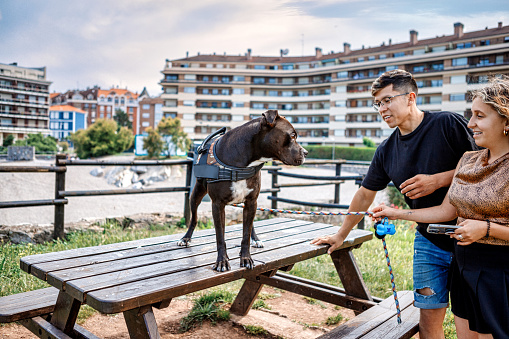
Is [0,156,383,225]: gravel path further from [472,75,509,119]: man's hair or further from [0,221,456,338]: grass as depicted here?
[472,75,509,119]: man's hair

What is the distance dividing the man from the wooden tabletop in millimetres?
725

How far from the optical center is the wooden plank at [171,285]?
1573 millimetres

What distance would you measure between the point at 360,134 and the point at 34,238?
44.2m

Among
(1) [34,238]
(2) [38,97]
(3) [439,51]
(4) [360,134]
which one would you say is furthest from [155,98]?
(1) [34,238]

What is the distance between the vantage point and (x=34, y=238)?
503 cm

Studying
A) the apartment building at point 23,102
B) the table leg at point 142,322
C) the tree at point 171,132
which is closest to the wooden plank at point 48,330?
the table leg at point 142,322

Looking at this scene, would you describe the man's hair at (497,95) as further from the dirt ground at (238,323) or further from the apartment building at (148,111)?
the apartment building at (148,111)

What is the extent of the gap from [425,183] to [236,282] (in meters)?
2.60

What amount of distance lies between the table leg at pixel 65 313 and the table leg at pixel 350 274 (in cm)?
192

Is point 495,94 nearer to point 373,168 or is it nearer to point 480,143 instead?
point 480,143

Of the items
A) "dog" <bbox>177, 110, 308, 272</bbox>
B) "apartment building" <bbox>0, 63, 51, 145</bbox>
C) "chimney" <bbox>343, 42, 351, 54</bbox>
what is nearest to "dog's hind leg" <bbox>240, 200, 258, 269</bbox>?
"dog" <bbox>177, 110, 308, 272</bbox>

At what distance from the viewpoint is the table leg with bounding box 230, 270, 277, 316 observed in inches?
131

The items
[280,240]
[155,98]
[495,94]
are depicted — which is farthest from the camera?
[155,98]

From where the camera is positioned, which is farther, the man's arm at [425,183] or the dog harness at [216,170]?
the dog harness at [216,170]
